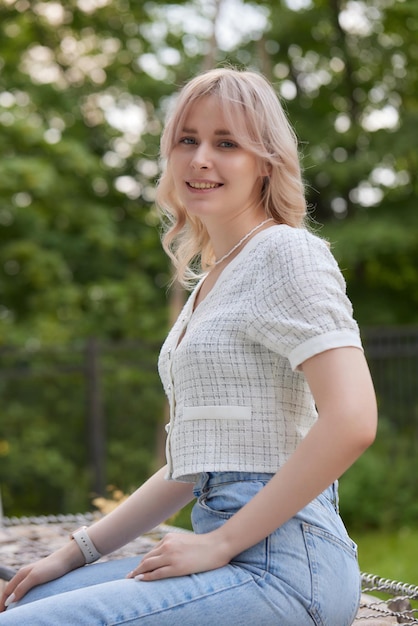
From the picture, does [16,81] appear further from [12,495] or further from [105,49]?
[12,495]

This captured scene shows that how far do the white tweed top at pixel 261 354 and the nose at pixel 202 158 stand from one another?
0.20 meters

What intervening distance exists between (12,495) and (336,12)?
23.1 feet

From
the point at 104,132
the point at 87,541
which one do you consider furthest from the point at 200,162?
the point at 104,132

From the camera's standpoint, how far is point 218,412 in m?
1.65

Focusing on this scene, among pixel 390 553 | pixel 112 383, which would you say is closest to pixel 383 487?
pixel 390 553

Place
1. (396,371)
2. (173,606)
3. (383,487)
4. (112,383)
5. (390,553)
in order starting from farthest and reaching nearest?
(396,371)
(112,383)
(383,487)
(390,553)
(173,606)

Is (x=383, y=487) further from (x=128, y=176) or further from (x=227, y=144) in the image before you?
(x=227, y=144)

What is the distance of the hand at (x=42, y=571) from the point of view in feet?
6.27

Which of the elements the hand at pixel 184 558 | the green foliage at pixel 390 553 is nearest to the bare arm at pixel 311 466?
the hand at pixel 184 558

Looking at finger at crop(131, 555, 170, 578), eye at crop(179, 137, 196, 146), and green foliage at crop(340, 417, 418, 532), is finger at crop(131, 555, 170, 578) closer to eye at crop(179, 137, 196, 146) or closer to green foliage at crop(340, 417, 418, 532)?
eye at crop(179, 137, 196, 146)

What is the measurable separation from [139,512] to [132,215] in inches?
364

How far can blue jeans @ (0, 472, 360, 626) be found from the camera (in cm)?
148

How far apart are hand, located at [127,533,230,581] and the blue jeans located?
1 centimetres

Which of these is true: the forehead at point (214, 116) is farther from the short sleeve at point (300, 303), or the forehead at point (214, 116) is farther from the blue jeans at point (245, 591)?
the blue jeans at point (245, 591)
